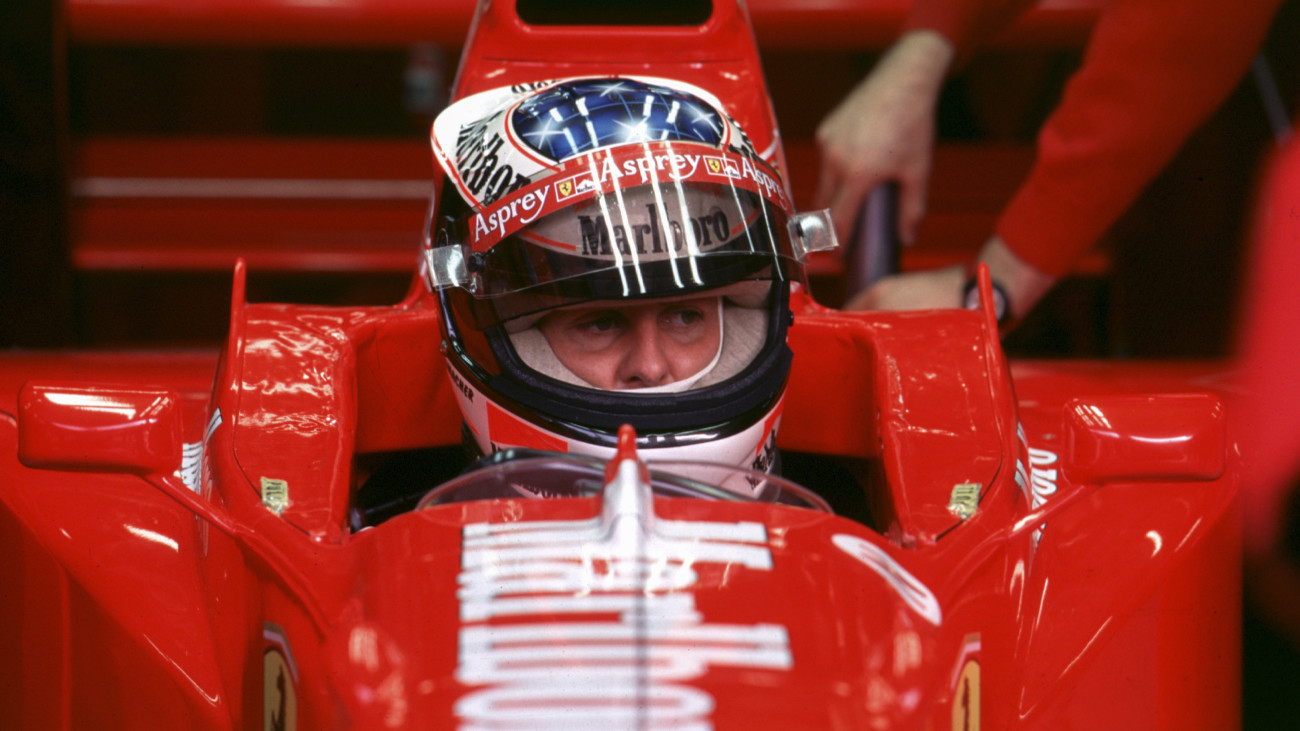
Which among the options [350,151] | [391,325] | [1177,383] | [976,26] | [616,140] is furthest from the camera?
[350,151]

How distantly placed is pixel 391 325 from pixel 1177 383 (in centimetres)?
129

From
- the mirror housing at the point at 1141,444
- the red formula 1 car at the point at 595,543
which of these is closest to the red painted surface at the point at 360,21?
the red formula 1 car at the point at 595,543

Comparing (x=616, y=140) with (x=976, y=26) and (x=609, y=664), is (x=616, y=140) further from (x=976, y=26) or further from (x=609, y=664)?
(x=976, y=26)

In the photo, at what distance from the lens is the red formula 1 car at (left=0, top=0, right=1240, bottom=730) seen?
0.99 meters

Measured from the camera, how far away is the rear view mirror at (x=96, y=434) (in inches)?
44.8

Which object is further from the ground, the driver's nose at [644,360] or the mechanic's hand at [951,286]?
the mechanic's hand at [951,286]

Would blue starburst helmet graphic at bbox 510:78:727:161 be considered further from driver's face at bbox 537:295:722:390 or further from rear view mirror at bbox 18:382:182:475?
rear view mirror at bbox 18:382:182:475

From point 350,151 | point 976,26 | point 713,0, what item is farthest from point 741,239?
point 350,151

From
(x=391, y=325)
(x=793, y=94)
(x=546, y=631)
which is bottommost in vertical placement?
(x=546, y=631)

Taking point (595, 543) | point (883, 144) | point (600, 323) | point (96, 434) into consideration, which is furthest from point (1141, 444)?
point (883, 144)

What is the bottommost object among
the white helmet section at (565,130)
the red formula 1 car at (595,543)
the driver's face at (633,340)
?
the red formula 1 car at (595,543)

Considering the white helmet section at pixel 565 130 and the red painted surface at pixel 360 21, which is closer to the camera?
the white helmet section at pixel 565 130

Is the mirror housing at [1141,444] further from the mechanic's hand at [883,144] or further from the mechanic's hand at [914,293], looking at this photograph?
the mechanic's hand at [883,144]

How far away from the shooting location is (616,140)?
1.42 metres
